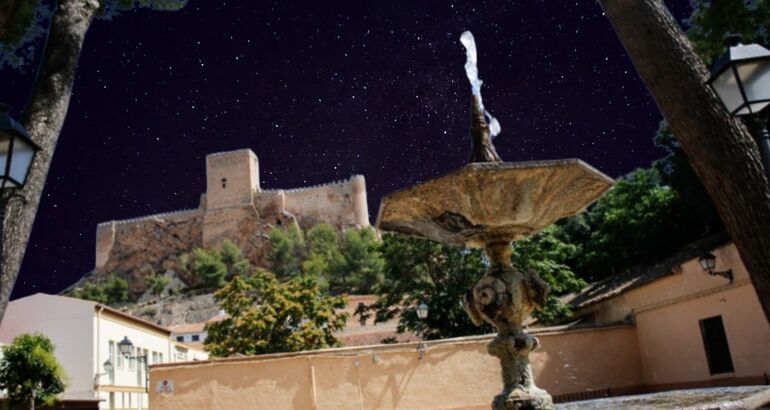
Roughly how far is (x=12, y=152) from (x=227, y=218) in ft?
259

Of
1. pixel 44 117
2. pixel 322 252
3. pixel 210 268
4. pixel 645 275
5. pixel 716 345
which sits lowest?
pixel 716 345

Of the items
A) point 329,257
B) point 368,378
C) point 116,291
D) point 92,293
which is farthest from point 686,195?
point 116,291

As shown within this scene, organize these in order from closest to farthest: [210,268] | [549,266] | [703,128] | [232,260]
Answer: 1. [703,128]
2. [549,266]
3. [210,268]
4. [232,260]

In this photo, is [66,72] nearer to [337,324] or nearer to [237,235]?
[337,324]

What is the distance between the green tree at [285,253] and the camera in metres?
71.2

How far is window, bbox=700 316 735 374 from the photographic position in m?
13.8

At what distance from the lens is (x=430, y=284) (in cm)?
2017

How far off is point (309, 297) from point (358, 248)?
40.4 meters

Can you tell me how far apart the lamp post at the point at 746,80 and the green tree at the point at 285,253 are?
66.8 meters

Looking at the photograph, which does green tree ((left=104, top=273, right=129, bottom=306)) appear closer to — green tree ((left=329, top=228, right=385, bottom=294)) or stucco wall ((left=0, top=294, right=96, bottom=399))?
green tree ((left=329, top=228, right=385, bottom=294))

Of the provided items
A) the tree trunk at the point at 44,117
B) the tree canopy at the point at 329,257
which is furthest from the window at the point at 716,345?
the tree canopy at the point at 329,257

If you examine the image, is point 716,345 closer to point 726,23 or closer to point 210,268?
point 726,23

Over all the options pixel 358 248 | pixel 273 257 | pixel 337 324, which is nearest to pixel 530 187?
pixel 337 324

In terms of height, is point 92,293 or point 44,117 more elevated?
point 92,293
